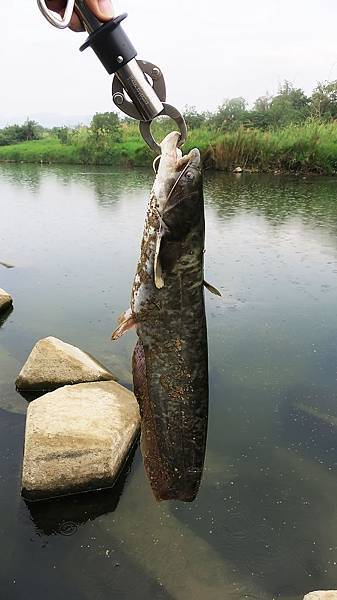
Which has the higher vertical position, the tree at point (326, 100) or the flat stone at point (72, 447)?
the tree at point (326, 100)

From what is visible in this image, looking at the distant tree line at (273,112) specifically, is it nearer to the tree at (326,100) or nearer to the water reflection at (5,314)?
the tree at (326,100)

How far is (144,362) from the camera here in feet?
9.03

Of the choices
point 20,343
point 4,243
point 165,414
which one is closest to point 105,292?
point 20,343

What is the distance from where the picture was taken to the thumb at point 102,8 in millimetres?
1999

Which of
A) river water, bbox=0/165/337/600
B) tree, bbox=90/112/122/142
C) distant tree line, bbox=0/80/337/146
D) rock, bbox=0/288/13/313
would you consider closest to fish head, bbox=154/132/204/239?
river water, bbox=0/165/337/600

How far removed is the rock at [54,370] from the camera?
6.81 metres

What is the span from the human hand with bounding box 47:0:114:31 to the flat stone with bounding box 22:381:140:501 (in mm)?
3922

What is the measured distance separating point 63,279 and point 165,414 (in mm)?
9045

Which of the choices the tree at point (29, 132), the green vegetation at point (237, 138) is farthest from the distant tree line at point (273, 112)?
the tree at point (29, 132)

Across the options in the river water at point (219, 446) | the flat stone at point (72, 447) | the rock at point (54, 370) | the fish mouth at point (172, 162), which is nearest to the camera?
the fish mouth at point (172, 162)

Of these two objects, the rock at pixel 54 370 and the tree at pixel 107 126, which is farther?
the tree at pixel 107 126

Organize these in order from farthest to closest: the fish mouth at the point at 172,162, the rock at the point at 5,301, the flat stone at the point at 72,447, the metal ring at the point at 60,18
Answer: the rock at the point at 5,301
the flat stone at the point at 72,447
the fish mouth at the point at 172,162
the metal ring at the point at 60,18

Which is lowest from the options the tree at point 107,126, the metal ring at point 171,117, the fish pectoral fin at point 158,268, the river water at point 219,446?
the river water at point 219,446

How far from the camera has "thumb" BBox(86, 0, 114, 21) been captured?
200cm
